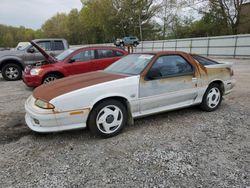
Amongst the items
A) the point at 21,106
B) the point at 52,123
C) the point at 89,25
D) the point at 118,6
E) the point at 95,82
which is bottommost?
the point at 21,106

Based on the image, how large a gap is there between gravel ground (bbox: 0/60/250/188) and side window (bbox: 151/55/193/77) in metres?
0.91

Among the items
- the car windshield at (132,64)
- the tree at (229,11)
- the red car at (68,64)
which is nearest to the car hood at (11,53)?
the red car at (68,64)

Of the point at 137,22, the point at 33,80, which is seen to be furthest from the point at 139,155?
the point at 137,22

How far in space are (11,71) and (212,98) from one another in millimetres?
8523

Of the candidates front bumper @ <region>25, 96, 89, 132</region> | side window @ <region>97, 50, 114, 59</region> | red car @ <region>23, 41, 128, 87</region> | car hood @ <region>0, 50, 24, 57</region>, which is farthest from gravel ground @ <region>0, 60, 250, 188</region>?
car hood @ <region>0, 50, 24, 57</region>

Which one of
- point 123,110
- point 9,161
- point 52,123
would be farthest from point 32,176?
point 123,110

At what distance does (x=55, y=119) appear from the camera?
10.6 feet

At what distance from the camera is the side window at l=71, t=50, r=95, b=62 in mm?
Result: 7395

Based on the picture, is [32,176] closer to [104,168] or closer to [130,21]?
[104,168]

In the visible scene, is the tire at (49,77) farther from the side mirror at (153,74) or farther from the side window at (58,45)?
the side mirror at (153,74)

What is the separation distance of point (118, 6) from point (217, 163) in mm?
45089

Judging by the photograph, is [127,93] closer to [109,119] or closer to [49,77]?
[109,119]

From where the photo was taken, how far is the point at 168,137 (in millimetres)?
3559

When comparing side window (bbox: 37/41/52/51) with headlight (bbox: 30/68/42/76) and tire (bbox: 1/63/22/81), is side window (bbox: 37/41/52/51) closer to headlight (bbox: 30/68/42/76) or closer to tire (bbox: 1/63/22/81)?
tire (bbox: 1/63/22/81)
